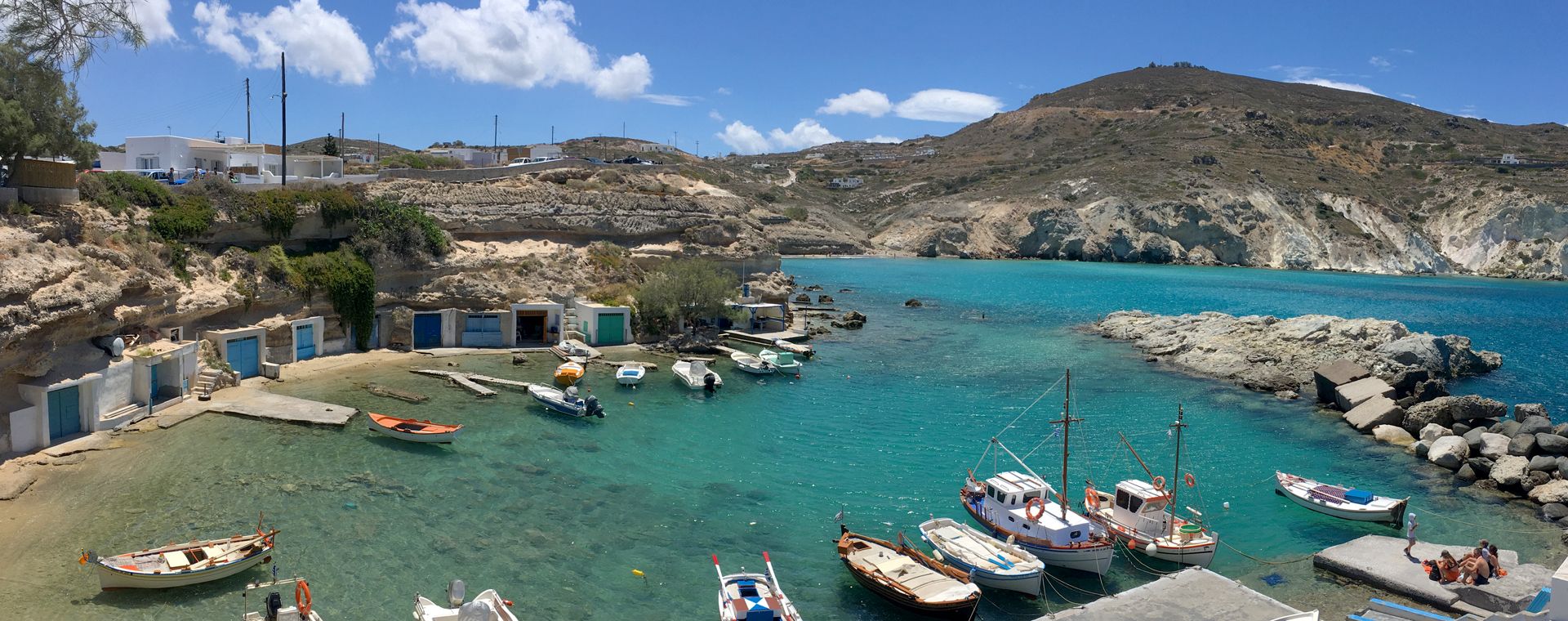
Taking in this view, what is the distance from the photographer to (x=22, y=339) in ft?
82.3

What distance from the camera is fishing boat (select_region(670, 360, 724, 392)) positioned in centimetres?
3900

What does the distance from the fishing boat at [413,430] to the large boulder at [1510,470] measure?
34.7m

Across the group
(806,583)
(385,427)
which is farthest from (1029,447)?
(385,427)

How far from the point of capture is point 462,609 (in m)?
16.0

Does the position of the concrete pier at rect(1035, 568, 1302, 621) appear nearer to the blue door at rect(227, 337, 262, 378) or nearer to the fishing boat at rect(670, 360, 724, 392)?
the fishing boat at rect(670, 360, 724, 392)

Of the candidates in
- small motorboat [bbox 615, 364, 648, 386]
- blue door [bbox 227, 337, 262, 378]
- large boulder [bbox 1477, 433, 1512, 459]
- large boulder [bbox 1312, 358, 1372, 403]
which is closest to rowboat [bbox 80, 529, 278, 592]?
blue door [bbox 227, 337, 262, 378]

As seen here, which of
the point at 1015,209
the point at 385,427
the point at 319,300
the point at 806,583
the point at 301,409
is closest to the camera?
the point at 806,583

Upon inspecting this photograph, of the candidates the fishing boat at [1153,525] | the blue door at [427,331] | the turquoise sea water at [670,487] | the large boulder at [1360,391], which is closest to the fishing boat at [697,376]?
the turquoise sea water at [670,487]

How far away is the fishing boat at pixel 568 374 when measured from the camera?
37.4 m

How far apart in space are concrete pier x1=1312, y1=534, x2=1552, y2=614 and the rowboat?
2597 cm

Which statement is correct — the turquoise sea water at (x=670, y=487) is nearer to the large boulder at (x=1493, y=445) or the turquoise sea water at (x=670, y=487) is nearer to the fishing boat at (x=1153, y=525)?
the fishing boat at (x=1153, y=525)

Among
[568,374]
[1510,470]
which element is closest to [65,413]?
[568,374]

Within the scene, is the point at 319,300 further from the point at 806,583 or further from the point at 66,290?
the point at 806,583

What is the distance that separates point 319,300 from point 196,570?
24.3 metres
